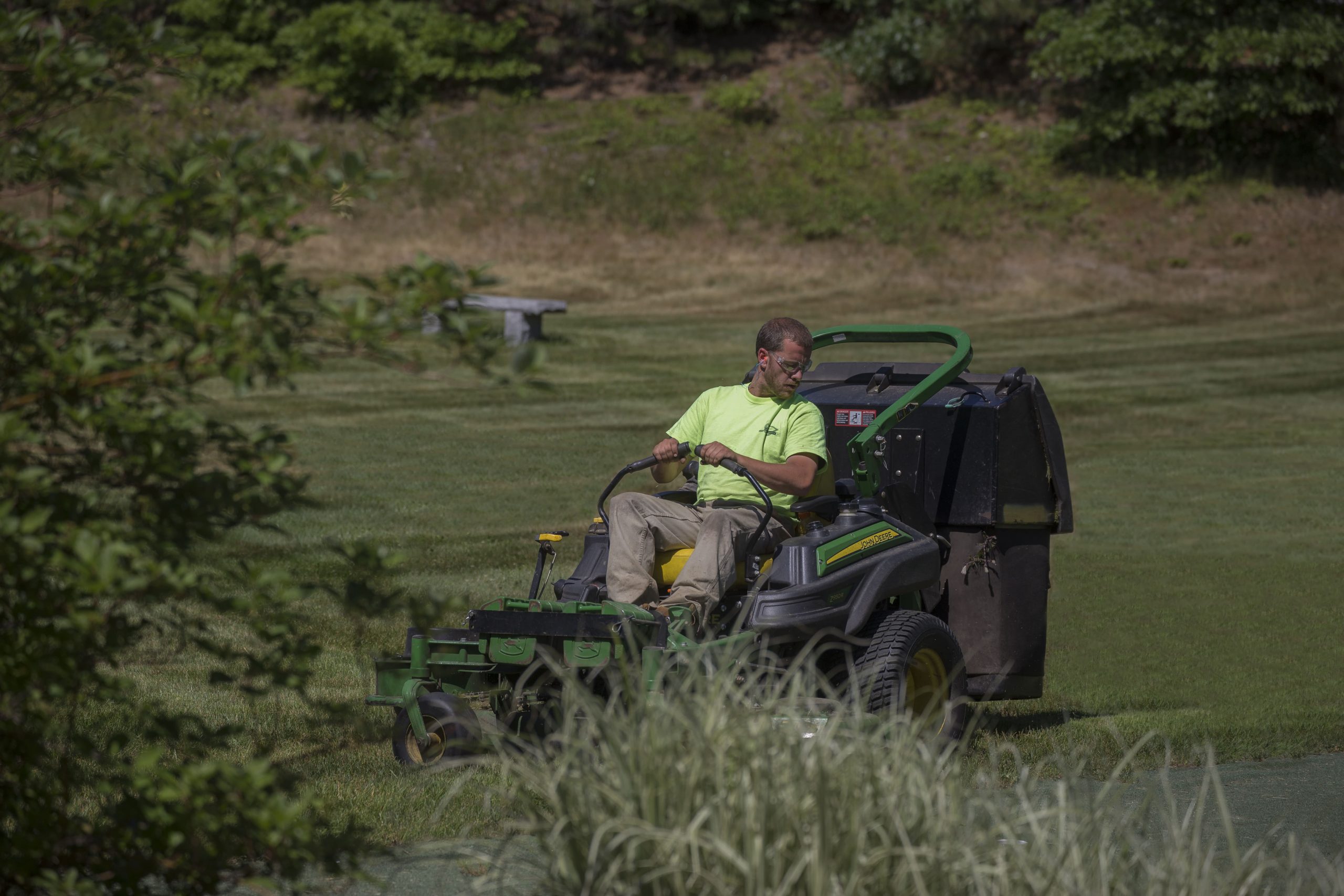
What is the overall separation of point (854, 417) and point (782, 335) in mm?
1028

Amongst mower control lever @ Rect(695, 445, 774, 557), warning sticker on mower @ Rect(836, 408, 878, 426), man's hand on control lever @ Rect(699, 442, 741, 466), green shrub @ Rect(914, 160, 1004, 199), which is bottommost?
mower control lever @ Rect(695, 445, 774, 557)

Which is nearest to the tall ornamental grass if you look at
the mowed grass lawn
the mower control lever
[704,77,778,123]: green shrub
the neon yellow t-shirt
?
the mowed grass lawn

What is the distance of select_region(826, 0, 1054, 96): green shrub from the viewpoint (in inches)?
1435

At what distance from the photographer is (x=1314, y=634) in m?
10.5

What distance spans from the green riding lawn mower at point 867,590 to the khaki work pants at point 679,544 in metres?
0.08

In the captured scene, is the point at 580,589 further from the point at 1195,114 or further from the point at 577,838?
the point at 1195,114

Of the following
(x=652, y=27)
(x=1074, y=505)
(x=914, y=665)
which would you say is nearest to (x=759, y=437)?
(x=914, y=665)

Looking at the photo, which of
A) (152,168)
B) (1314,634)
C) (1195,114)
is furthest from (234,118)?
(152,168)

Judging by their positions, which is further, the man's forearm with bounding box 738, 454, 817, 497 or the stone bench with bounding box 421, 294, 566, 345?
the stone bench with bounding box 421, 294, 566, 345

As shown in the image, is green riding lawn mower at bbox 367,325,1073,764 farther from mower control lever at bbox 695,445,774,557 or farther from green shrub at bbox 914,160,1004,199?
green shrub at bbox 914,160,1004,199

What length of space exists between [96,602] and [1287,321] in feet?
90.5

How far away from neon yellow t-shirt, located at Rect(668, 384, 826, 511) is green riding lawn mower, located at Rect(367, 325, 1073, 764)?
0.58 ft

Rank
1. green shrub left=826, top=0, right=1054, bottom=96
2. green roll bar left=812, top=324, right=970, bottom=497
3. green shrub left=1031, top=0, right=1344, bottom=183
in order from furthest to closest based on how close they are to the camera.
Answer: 1. green shrub left=826, top=0, right=1054, bottom=96
2. green shrub left=1031, top=0, right=1344, bottom=183
3. green roll bar left=812, top=324, right=970, bottom=497

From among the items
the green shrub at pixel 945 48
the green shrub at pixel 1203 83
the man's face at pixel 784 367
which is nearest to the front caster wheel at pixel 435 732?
the man's face at pixel 784 367
